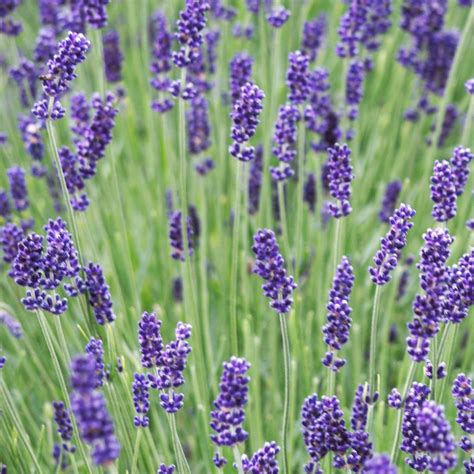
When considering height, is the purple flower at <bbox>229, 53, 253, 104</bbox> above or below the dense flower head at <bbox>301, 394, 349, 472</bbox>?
above

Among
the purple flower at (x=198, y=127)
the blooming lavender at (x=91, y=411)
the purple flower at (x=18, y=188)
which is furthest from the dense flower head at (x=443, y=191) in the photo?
the purple flower at (x=18, y=188)

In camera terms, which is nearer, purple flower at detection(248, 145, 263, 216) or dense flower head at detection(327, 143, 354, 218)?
dense flower head at detection(327, 143, 354, 218)

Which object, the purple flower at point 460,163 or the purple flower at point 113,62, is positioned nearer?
the purple flower at point 460,163

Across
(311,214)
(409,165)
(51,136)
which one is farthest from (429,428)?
(409,165)

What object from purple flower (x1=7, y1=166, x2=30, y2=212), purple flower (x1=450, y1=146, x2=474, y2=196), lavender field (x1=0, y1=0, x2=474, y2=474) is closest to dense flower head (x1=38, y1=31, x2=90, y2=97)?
lavender field (x1=0, y1=0, x2=474, y2=474)

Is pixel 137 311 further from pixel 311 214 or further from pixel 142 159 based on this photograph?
pixel 142 159

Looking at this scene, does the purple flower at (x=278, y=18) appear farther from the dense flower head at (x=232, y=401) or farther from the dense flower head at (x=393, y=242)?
the dense flower head at (x=232, y=401)

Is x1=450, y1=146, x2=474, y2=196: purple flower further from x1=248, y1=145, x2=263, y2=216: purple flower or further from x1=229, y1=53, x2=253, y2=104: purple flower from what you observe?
x1=248, y1=145, x2=263, y2=216: purple flower

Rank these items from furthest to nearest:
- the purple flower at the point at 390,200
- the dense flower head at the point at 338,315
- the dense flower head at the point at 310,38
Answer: the dense flower head at the point at 310,38 → the purple flower at the point at 390,200 → the dense flower head at the point at 338,315
